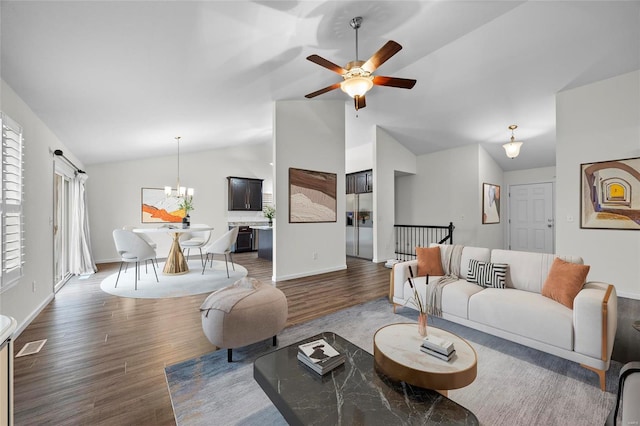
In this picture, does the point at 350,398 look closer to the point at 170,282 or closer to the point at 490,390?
the point at 490,390

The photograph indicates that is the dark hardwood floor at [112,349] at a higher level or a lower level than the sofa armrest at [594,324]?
lower

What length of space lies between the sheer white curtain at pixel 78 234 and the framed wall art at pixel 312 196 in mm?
3930

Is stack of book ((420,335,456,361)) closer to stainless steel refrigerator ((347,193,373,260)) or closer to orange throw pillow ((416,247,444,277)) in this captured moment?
orange throw pillow ((416,247,444,277))

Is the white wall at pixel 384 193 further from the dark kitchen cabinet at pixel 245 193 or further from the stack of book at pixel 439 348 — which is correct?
the stack of book at pixel 439 348

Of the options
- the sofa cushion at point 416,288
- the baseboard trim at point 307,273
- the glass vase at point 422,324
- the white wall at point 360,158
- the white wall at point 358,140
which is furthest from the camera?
the white wall at point 360,158

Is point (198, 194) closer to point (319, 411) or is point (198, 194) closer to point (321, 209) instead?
point (321, 209)

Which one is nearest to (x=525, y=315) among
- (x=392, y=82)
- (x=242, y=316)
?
(x=242, y=316)

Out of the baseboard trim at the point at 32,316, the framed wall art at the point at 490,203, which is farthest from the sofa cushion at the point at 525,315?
the framed wall art at the point at 490,203

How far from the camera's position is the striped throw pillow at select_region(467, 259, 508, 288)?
2.70m

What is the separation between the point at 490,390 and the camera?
179cm

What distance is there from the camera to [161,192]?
6762 millimetres

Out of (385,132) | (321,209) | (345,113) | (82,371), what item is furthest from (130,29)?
(385,132)

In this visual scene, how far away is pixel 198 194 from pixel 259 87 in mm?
4368

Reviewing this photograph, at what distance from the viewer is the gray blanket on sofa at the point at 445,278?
2.75m
